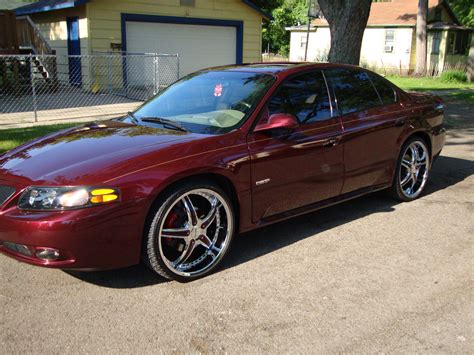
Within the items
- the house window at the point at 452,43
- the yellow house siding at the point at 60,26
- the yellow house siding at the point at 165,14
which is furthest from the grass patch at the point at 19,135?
the house window at the point at 452,43

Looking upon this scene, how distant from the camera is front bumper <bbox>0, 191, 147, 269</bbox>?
3291 mm

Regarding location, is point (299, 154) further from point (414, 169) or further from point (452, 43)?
point (452, 43)

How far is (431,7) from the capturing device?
3634 cm

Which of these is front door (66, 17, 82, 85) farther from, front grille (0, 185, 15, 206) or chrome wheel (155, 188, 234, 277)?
chrome wheel (155, 188, 234, 277)

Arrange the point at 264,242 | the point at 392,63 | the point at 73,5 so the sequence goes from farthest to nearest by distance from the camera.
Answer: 1. the point at 392,63
2. the point at 73,5
3. the point at 264,242

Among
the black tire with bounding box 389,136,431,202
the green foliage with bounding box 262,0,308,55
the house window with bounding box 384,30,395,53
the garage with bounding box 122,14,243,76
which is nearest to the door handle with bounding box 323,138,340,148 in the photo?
the black tire with bounding box 389,136,431,202

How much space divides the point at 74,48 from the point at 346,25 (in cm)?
1035

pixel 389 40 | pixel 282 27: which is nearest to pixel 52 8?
pixel 389 40

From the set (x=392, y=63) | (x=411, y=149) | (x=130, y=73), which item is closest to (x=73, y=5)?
(x=130, y=73)

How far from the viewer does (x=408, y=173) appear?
582cm

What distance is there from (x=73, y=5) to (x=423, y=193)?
13424 millimetres

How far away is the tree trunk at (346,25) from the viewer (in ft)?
36.0

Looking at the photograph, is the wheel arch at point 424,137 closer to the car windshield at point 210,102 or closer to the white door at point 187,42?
the car windshield at point 210,102

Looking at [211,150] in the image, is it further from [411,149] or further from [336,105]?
[411,149]
